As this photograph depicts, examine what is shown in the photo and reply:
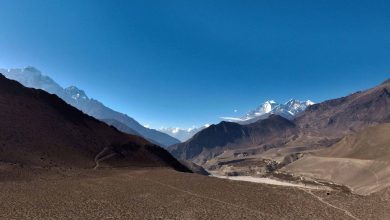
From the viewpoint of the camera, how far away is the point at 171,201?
52562mm

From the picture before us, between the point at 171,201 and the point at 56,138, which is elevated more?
the point at 56,138

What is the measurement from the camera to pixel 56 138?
10869 cm

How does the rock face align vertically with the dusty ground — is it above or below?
above

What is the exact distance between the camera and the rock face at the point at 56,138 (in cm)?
9376

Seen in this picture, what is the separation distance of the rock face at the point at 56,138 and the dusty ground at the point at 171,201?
23.4m

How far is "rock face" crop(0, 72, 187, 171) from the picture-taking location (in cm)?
9376

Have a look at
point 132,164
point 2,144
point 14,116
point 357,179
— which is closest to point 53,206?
point 2,144

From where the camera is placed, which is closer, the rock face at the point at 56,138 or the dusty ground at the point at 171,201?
the dusty ground at the point at 171,201

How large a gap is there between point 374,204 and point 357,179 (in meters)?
128

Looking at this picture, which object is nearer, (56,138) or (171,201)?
(171,201)

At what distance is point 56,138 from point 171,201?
2646 inches

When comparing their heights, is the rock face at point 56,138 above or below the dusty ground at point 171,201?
above

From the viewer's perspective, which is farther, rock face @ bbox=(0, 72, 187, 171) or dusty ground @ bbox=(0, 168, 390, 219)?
rock face @ bbox=(0, 72, 187, 171)

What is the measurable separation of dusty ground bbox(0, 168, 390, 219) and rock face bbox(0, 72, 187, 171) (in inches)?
922
